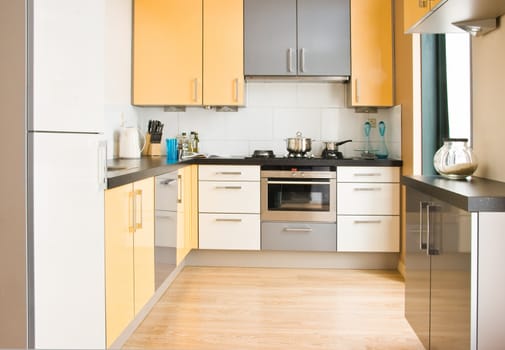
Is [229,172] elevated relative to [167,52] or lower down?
lower down

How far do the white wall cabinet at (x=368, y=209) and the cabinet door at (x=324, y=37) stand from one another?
2.98 feet

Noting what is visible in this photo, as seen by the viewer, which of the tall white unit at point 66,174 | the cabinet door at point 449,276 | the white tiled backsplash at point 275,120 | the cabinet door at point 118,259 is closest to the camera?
the tall white unit at point 66,174

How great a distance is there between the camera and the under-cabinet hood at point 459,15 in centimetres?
202

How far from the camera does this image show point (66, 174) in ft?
5.48

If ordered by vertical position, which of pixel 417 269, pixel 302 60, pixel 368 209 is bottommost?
pixel 417 269

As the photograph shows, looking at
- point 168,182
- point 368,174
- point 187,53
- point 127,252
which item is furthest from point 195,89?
point 127,252

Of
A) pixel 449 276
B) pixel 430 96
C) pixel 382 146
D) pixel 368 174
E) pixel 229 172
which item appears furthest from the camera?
pixel 382 146

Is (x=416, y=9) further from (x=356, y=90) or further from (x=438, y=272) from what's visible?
(x=356, y=90)

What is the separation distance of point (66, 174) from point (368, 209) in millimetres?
Answer: 2767

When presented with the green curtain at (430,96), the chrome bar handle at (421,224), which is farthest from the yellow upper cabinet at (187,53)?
the chrome bar handle at (421,224)

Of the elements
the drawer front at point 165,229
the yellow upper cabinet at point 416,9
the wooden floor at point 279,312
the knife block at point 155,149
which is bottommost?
the wooden floor at point 279,312

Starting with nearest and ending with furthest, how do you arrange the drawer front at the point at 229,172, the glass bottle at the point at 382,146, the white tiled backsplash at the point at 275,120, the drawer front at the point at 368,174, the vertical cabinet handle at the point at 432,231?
1. the vertical cabinet handle at the point at 432,231
2. the drawer front at the point at 368,174
3. the drawer front at the point at 229,172
4. the glass bottle at the point at 382,146
5. the white tiled backsplash at the point at 275,120

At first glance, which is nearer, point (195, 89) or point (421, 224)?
point (421, 224)

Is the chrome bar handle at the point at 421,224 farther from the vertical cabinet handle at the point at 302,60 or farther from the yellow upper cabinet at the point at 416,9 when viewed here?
the vertical cabinet handle at the point at 302,60
